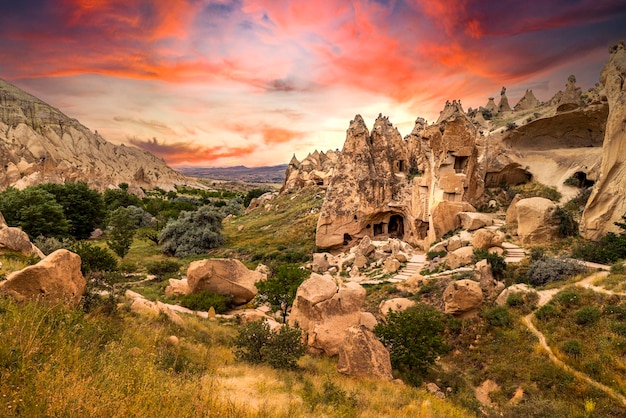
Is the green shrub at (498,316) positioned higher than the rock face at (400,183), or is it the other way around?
the rock face at (400,183)

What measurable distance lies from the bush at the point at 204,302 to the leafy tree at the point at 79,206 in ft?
101

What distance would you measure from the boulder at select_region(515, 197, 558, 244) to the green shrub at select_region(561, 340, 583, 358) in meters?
A: 10.2

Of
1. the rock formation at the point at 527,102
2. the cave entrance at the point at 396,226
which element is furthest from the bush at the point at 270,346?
the rock formation at the point at 527,102

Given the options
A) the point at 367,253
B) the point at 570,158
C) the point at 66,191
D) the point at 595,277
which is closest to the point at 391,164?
the point at 367,253

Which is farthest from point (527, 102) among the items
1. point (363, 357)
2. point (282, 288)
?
point (363, 357)

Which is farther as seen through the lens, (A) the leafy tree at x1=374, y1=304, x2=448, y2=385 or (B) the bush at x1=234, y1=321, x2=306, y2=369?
(A) the leafy tree at x1=374, y1=304, x2=448, y2=385

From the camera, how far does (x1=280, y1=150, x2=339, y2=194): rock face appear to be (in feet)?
187

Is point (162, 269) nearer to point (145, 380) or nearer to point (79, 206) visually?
point (145, 380)

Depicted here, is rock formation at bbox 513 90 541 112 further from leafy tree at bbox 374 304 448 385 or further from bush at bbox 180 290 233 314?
bush at bbox 180 290 233 314

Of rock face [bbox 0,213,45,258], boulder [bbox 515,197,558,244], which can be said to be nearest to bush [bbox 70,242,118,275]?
rock face [bbox 0,213,45,258]

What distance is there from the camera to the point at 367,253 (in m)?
24.7

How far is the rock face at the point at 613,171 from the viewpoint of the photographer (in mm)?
15898

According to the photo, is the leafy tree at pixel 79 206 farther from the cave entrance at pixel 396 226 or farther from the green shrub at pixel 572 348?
the green shrub at pixel 572 348

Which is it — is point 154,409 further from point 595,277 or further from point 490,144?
point 490,144
